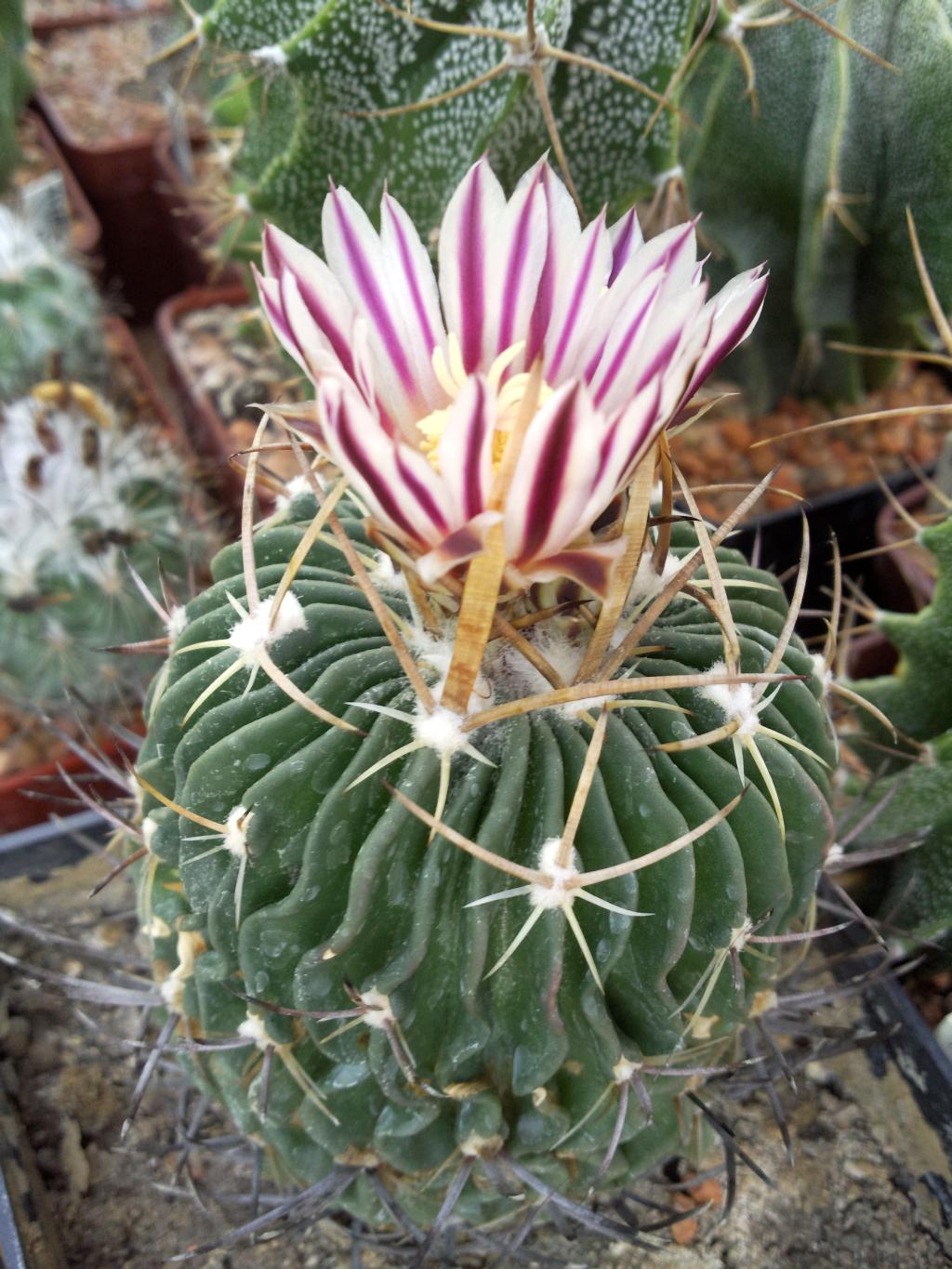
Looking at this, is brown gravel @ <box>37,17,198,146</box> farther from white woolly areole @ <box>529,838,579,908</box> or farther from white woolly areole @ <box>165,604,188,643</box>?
white woolly areole @ <box>529,838,579,908</box>

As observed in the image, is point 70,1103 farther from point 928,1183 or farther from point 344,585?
point 928,1183

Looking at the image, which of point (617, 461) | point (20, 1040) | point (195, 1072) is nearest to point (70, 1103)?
point (20, 1040)

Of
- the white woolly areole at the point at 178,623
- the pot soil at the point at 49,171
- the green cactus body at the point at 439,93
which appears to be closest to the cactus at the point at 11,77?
the pot soil at the point at 49,171

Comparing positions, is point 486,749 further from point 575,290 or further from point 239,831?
point 575,290

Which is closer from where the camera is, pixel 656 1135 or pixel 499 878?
pixel 499 878

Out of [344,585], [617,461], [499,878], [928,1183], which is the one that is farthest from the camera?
[928,1183]

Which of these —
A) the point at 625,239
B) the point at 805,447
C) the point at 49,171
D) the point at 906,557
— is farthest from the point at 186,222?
the point at 625,239
